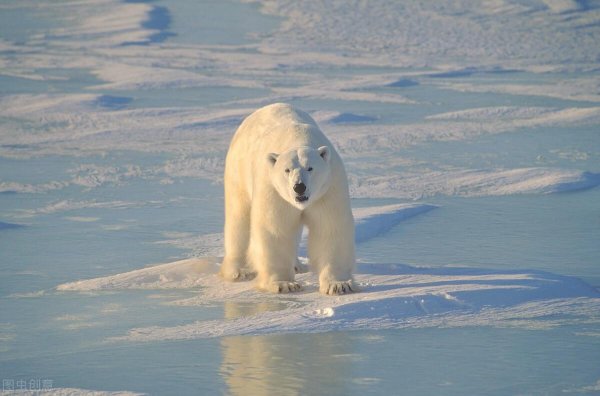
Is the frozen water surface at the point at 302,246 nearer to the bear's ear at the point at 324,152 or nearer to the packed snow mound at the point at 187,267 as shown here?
the packed snow mound at the point at 187,267

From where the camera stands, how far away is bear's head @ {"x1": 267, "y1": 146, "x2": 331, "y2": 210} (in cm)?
413

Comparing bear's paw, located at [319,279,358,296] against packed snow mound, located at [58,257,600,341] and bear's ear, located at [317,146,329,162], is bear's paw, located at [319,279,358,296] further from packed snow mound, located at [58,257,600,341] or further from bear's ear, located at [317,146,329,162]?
bear's ear, located at [317,146,329,162]

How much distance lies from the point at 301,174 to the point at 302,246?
4.33 feet

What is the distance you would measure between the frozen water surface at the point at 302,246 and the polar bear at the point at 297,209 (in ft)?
0.41

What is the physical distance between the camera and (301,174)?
4129 millimetres

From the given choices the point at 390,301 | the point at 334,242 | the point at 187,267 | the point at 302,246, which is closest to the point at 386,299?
the point at 390,301

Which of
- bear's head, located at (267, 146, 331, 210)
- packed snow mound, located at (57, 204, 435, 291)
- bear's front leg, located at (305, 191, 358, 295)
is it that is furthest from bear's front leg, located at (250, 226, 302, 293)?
packed snow mound, located at (57, 204, 435, 291)

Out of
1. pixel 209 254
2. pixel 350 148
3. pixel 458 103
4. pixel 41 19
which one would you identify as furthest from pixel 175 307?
pixel 41 19

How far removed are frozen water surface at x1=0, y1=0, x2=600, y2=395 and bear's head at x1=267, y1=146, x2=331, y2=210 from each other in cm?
43

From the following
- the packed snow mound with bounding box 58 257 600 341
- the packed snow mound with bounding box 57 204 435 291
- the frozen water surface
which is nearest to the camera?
the frozen water surface

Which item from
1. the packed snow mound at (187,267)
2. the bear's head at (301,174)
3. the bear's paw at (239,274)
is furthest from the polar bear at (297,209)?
the packed snow mound at (187,267)

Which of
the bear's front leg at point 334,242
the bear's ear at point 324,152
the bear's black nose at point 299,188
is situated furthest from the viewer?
the bear's front leg at point 334,242

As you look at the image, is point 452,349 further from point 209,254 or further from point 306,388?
point 209,254

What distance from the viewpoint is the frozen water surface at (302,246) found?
3473 mm
